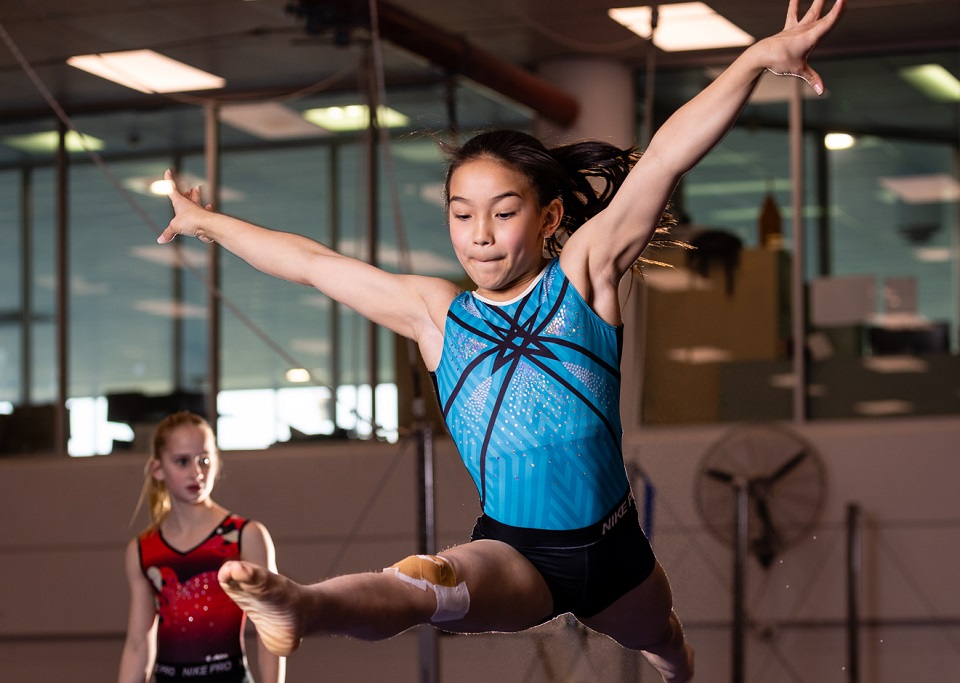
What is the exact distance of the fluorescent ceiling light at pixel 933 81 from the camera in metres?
6.16

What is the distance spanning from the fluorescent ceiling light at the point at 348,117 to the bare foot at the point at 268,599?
5.30m

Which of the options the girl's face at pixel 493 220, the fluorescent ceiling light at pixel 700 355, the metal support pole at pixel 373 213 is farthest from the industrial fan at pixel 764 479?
the girl's face at pixel 493 220

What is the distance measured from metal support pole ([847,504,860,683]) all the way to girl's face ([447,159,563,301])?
154 inches

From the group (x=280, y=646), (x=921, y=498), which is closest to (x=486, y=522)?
(x=280, y=646)

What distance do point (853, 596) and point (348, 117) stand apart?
3.53m

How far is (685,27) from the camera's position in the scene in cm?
599

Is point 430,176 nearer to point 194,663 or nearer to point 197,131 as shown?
point 197,131

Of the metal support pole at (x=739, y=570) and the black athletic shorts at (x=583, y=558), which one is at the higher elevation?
the black athletic shorts at (x=583, y=558)

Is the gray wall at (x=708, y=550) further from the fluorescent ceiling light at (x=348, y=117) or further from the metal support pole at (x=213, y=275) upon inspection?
the fluorescent ceiling light at (x=348, y=117)

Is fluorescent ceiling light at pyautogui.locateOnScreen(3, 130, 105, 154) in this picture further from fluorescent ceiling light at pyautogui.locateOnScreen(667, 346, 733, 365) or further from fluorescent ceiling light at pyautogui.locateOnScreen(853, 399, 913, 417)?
fluorescent ceiling light at pyautogui.locateOnScreen(853, 399, 913, 417)

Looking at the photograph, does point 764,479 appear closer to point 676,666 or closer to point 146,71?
point 676,666

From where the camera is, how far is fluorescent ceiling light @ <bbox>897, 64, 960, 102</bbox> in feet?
20.2

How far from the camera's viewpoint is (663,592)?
225 cm

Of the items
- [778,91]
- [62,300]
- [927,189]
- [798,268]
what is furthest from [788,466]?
[62,300]
